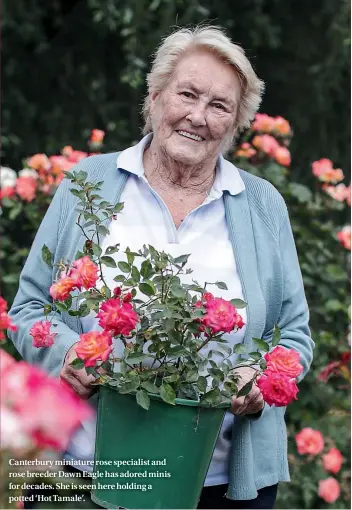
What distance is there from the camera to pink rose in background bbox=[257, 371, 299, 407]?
1733 mm

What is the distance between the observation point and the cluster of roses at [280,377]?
1734mm

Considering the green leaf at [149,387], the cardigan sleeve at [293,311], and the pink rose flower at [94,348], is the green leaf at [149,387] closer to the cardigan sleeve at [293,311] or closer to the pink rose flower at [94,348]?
the pink rose flower at [94,348]

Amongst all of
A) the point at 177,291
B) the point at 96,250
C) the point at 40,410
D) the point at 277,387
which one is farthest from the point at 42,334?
the point at 40,410

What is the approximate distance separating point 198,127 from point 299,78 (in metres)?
2.97

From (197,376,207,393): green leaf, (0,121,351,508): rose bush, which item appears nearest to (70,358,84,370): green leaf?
(197,376,207,393): green leaf

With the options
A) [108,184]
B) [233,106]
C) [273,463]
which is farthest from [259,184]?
[273,463]

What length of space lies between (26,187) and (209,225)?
144 cm

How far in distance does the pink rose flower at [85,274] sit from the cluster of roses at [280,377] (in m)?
0.37

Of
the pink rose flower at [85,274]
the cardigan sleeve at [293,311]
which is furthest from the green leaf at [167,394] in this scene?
the cardigan sleeve at [293,311]

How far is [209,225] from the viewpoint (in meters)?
2.19

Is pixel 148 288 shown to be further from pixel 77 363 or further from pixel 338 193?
pixel 338 193

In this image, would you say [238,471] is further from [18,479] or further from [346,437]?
[346,437]

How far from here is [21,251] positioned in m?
3.54

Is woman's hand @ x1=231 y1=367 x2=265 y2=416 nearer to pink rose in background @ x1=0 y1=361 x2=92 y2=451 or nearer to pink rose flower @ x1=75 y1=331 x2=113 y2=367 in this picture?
pink rose flower @ x1=75 y1=331 x2=113 y2=367
